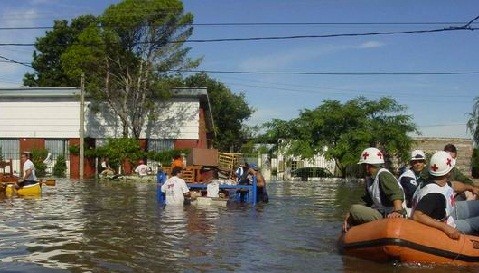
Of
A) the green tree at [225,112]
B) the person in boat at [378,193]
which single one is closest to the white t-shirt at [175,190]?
the person in boat at [378,193]

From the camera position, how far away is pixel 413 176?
10.6 meters

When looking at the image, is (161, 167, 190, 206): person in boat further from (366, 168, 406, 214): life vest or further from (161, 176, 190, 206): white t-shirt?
(366, 168, 406, 214): life vest

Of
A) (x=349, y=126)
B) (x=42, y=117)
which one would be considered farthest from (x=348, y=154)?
(x=42, y=117)

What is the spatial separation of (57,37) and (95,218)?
49.1 m

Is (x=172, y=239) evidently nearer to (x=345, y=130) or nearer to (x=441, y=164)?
(x=441, y=164)

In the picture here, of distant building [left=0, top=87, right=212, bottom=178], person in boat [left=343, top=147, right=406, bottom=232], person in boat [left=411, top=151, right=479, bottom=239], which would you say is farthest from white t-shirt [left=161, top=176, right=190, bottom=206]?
distant building [left=0, top=87, right=212, bottom=178]

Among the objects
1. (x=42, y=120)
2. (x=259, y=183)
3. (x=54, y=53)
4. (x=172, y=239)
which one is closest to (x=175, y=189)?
(x=259, y=183)

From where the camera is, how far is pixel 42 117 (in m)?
47.2

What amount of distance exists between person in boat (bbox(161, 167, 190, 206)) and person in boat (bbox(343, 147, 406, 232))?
8.62 meters

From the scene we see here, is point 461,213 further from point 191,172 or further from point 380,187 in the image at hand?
point 191,172

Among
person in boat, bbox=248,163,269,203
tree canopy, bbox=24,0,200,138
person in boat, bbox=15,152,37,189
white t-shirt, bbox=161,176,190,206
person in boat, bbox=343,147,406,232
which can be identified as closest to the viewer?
person in boat, bbox=343,147,406,232

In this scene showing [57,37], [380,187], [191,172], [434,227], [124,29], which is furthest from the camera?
[57,37]

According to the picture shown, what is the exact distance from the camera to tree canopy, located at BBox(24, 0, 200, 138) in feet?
141

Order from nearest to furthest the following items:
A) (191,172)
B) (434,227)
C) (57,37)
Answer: (434,227)
(191,172)
(57,37)
